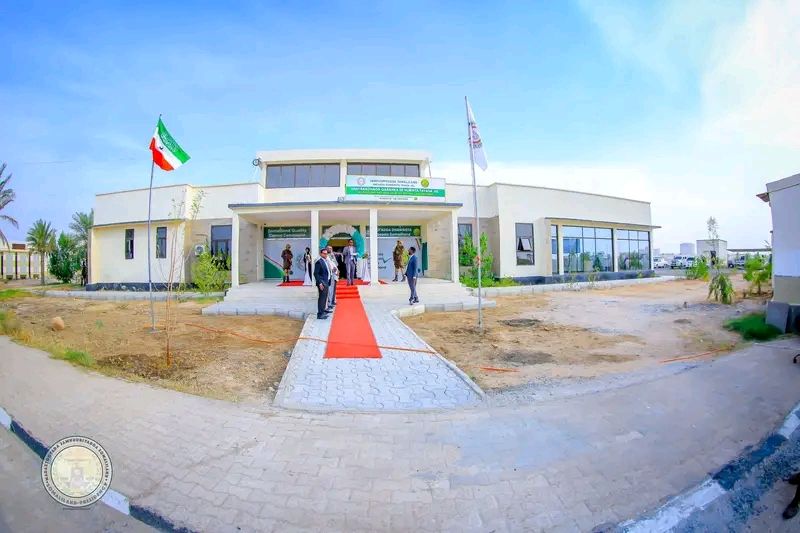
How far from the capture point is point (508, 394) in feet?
14.0

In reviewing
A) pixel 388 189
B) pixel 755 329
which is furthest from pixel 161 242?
pixel 755 329

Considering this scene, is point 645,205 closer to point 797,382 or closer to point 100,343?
point 797,382

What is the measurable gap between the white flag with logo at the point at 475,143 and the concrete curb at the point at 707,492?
7.15m

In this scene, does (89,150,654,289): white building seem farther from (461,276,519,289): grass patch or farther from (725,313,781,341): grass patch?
(725,313,781,341): grass patch

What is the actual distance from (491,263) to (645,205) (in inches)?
612

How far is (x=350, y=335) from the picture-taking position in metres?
7.33

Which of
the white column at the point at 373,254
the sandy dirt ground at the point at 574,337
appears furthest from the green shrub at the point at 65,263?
the sandy dirt ground at the point at 574,337

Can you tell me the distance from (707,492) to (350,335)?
233 inches

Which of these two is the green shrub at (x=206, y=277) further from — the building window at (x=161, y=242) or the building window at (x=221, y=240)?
the building window at (x=161, y=242)

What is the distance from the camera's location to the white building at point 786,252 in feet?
24.2

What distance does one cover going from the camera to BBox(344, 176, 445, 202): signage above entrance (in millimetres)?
14219

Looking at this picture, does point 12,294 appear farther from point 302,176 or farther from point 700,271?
point 700,271

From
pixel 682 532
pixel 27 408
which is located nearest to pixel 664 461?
pixel 682 532

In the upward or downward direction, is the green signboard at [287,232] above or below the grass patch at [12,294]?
above
